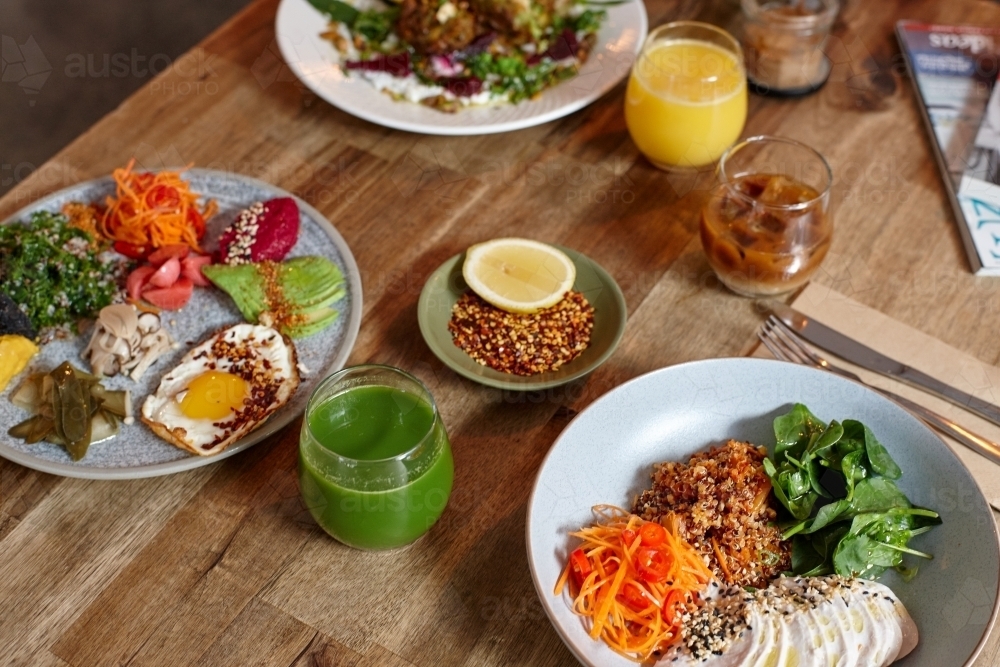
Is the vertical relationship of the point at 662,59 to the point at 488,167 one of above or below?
above

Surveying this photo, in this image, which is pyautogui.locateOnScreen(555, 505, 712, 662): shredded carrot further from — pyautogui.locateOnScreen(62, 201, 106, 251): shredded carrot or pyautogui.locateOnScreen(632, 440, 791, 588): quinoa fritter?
pyautogui.locateOnScreen(62, 201, 106, 251): shredded carrot

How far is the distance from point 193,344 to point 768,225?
43.8 inches

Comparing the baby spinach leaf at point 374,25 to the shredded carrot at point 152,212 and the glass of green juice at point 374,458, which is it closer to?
the shredded carrot at point 152,212

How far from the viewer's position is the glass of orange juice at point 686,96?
2.01m

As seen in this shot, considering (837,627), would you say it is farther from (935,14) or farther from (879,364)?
(935,14)

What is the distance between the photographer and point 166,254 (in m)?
1.83

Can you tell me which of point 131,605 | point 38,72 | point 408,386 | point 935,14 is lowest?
point 38,72

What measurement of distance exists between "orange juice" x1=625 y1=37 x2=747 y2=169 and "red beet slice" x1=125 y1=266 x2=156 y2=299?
109 centimetres

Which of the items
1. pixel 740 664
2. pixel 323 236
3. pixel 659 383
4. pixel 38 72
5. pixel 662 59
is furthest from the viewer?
pixel 38 72

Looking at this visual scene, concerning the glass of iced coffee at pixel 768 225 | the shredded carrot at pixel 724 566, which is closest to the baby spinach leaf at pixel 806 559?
the shredded carrot at pixel 724 566

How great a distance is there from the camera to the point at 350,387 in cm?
141

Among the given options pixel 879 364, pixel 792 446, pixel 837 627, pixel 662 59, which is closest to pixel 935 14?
pixel 662 59

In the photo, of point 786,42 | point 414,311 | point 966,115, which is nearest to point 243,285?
point 414,311

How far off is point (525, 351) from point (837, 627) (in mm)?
710
